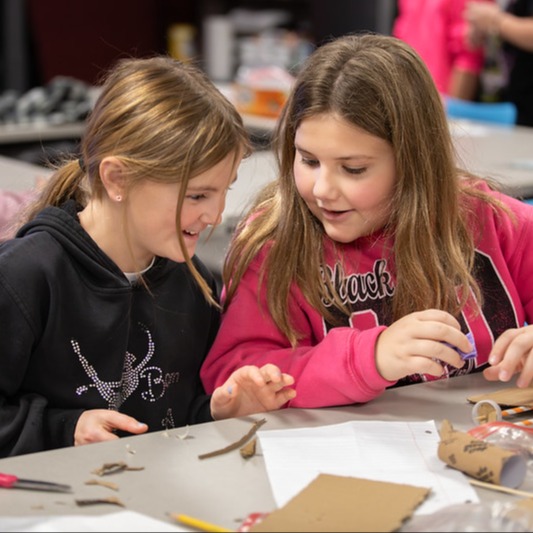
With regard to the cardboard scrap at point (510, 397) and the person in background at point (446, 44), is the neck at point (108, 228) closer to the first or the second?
the cardboard scrap at point (510, 397)

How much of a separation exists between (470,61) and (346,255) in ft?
7.68

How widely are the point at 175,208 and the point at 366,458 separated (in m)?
0.44

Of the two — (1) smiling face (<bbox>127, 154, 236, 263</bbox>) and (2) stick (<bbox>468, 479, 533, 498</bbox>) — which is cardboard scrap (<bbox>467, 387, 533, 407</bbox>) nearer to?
(2) stick (<bbox>468, 479, 533, 498</bbox>)

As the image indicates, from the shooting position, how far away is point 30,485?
107 centimetres

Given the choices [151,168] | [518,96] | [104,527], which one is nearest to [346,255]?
[151,168]

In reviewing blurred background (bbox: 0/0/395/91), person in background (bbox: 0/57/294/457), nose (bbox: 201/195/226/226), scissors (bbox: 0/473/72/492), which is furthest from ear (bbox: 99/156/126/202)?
blurred background (bbox: 0/0/395/91)

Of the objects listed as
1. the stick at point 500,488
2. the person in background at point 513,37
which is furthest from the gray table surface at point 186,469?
the person in background at point 513,37

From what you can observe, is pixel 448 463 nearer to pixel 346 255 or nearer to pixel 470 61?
pixel 346 255

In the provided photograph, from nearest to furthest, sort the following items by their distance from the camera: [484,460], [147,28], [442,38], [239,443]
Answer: [484,460], [239,443], [442,38], [147,28]

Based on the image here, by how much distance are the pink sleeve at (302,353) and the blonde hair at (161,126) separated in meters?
0.10

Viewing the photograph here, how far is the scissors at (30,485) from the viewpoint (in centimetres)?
107

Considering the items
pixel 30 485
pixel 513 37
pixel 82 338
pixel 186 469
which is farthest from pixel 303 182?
pixel 513 37

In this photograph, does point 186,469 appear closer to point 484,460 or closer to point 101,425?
point 101,425

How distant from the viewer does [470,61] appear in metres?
3.72
